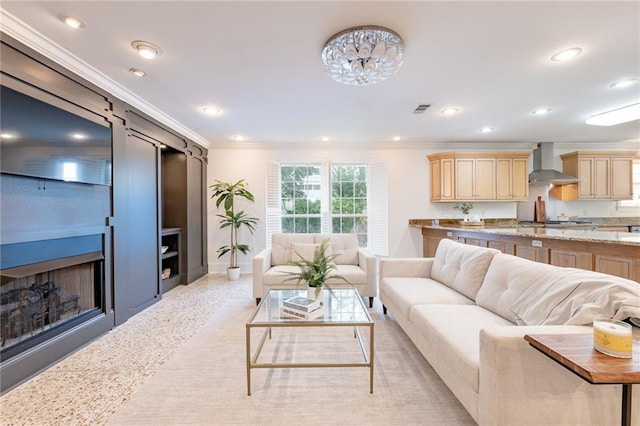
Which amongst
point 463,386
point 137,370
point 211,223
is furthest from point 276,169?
point 463,386

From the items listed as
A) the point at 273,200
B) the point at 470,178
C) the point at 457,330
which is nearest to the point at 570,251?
the point at 457,330

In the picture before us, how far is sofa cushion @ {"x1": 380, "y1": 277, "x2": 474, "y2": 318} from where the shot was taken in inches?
90.4

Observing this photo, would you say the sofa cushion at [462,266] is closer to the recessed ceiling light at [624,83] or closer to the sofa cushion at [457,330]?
the sofa cushion at [457,330]

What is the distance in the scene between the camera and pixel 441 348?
1.64 meters

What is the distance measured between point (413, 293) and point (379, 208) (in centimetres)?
310

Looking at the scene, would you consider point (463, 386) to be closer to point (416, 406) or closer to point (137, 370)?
point (416, 406)

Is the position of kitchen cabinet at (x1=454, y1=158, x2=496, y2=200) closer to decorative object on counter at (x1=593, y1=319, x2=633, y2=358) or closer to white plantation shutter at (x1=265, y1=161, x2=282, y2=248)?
white plantation shutter at (x1=265, y1=161, x2=282, y2=248)

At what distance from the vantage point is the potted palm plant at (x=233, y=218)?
4789 millimetres

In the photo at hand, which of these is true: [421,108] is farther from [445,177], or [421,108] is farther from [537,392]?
[537,392]

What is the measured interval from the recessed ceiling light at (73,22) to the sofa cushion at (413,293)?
3.16 metres

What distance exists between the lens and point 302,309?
1.96 metres

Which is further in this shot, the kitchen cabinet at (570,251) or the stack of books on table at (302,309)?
the kitchen cabinet at (570,251)

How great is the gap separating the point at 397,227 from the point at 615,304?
417 centimetres

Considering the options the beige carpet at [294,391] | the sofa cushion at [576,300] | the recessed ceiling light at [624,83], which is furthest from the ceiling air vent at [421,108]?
the beige carpet at [294,391]
